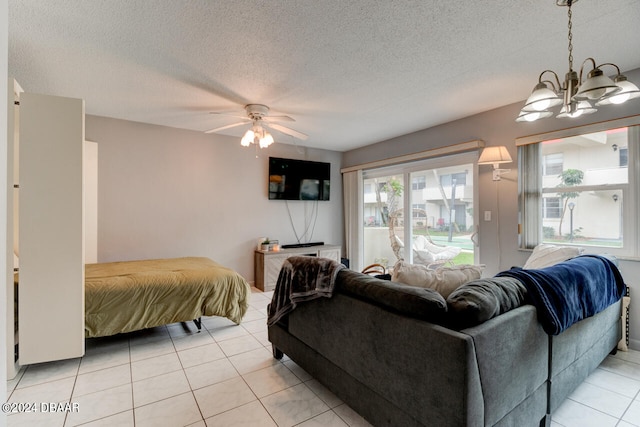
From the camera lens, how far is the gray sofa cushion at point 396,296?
1.38 metres

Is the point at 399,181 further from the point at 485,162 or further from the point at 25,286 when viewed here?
the point at 25,286

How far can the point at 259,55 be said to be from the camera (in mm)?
2301

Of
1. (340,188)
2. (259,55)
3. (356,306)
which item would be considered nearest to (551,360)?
(356,306)

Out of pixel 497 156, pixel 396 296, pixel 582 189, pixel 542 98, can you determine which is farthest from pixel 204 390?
pixel 582 189

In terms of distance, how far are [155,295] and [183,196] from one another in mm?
1957

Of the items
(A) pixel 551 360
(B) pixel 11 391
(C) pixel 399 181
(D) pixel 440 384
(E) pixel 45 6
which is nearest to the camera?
(D) pixel 440 384

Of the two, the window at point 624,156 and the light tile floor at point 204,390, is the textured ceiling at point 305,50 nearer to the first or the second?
the window at point 624,156

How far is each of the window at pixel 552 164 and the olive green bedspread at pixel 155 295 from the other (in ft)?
11.2

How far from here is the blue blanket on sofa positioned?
5.28ft

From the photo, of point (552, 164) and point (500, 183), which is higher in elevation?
point (552, 164)

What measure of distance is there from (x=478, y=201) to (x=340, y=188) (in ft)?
8.88

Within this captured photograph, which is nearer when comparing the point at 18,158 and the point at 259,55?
the point at 18,158

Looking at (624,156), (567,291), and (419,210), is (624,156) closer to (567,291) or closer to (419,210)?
(567,291)

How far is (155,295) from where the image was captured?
8.84 feet
